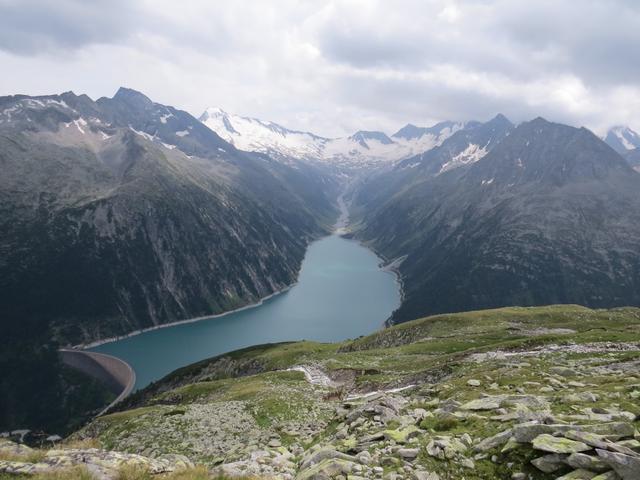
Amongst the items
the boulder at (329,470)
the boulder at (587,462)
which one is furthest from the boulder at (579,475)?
the boulder at (329,470)

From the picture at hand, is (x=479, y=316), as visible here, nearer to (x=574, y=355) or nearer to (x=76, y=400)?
(x=574, y=355)

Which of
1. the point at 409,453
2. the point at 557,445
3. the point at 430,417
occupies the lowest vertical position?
the point at 430,417

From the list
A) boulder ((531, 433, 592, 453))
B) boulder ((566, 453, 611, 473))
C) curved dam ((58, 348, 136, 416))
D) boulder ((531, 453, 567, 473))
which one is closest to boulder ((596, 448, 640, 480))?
boulder ((566, 453, 611, 473))

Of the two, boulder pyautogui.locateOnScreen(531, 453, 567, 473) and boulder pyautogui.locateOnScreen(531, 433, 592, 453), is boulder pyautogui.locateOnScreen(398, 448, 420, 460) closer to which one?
boulder pyautogui.locateOnScreen(531, 433, 592, 453)

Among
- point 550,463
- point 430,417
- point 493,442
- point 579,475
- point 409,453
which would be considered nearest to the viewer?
point 579,475

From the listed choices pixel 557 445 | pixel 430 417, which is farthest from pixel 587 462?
pixel 430 417

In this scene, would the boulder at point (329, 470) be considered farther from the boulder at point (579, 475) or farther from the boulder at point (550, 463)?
the boulder at point (579, 475)

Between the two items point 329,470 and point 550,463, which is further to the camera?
point 329,470

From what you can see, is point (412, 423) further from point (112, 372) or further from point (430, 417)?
point (112, 372)
